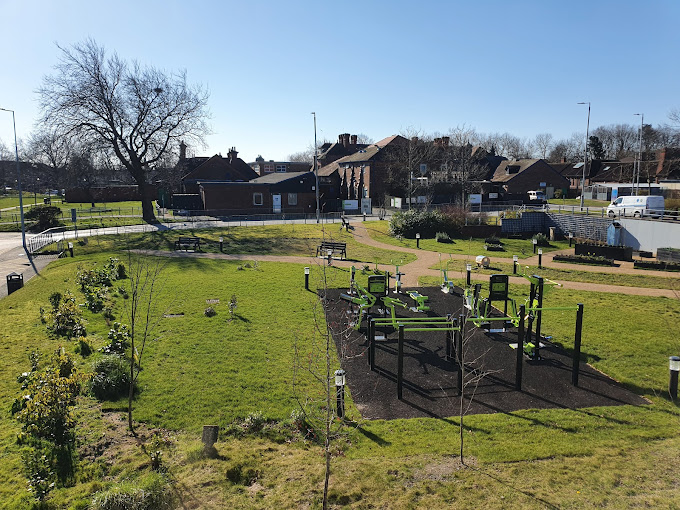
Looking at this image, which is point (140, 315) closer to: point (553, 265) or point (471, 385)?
point (471, 385)

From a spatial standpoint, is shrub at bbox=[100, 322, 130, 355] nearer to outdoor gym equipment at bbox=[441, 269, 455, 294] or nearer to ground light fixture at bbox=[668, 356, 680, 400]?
outdoor gym equipment at bbox=[441, 269, 455, 294]

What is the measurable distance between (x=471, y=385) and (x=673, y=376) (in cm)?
408

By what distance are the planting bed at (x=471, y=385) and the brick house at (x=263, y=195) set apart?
4058 cm

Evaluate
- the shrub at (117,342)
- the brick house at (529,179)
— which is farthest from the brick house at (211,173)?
the shrub at (117,342)

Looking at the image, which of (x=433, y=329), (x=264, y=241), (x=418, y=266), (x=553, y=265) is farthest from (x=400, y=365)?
(x=264, y=241)

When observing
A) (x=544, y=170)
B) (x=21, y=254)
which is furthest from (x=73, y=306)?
(x=544, y=170)

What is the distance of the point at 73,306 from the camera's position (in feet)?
46.8

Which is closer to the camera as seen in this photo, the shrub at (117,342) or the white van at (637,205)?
the shrub at (117,342)

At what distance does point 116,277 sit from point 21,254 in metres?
13.1

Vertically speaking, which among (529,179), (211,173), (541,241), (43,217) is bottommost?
(541,241)

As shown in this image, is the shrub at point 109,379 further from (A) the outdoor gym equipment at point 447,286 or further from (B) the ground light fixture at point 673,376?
(A) the outdoor gym equipment at point 447,286

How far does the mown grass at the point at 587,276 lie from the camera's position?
20.1 meters

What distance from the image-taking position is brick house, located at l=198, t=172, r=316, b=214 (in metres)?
51.4

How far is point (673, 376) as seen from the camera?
984 cm
